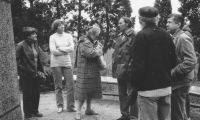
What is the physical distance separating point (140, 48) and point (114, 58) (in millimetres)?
1895

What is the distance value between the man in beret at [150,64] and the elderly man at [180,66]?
23.6 inches

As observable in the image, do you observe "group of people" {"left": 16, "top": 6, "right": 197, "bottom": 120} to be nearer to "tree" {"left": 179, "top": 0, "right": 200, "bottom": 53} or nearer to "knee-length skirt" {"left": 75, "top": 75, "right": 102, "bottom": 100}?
"knee-length skirt" {"left": 75, "top": 75, "right": 102, "bottom": 100}

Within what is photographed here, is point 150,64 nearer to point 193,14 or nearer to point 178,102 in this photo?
point 178,102

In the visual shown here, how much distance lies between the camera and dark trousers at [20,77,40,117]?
4.97 metres

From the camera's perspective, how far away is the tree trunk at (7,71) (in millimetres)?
3072

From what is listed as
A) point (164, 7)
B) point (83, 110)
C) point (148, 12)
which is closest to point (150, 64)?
point (148, 12)

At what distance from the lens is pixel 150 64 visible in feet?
9.44

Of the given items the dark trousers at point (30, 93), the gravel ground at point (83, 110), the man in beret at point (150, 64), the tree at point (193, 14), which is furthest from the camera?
the tree at point (193, 14)

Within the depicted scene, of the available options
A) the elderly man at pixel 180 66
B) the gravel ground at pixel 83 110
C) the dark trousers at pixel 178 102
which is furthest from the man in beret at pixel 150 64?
the gravel ground at pixel 83 110

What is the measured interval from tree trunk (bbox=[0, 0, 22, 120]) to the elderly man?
2.30 m

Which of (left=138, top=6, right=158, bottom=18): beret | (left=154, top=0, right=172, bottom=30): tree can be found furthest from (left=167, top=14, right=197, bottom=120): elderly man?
(left=154, top=0, right=172, bottom=30): tree

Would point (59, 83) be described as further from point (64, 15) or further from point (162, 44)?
point (64, 15)

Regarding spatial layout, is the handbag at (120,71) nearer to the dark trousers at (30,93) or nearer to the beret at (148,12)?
the beret at (148,12)

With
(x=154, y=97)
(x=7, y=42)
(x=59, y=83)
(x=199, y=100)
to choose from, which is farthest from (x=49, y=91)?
(x=154, y=97)
